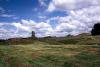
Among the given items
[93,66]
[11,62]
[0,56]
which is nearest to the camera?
[93,66]

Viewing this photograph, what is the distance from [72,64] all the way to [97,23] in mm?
117876

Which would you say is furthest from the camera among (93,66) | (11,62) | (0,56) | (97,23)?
(97,23)

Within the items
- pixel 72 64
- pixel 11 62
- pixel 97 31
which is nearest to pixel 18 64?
pixel 11 62

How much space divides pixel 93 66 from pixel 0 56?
67.8ft

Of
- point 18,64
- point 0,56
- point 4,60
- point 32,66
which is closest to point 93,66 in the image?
point 32,66

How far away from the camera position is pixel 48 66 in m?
37.5

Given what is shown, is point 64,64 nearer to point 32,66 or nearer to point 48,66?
point 48,66

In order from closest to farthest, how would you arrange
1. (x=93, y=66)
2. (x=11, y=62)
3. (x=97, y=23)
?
(x=93, y=66) < (x=11, y=62) < (x=97, y=23)

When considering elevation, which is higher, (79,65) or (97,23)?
(97,23)

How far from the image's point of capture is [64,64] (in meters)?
39.1

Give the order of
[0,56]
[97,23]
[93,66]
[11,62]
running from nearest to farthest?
[93,66]
[11,62]
[0,56]
[97,23]

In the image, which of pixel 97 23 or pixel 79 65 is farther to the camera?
pixel 97 23

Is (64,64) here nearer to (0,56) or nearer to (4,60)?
(4,60)

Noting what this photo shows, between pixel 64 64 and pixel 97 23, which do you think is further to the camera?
pixel 97 23
